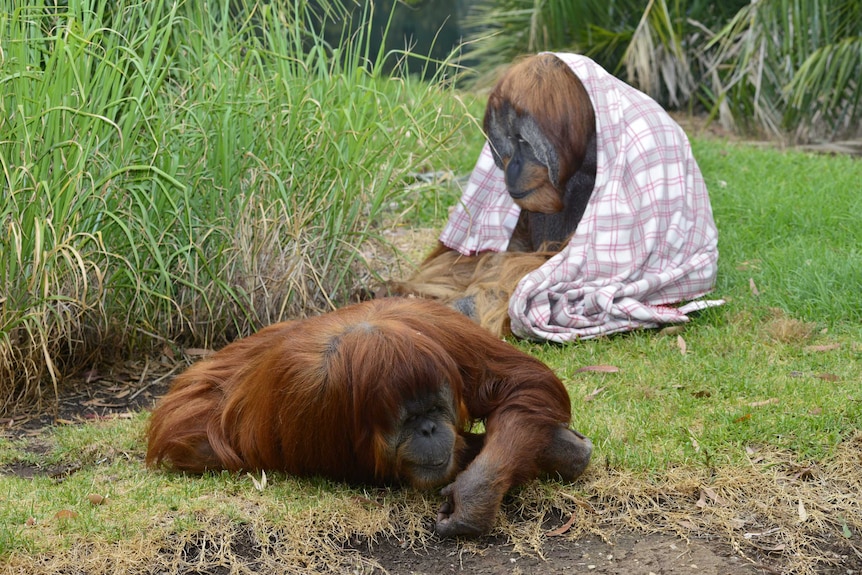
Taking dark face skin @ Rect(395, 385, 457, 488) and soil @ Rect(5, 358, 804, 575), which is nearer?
soil @ Rect(5, 358, 804, 575)

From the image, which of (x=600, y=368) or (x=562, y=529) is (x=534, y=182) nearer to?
(x=600, y=368)

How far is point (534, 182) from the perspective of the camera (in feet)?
14.8

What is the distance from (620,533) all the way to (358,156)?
2.35 m

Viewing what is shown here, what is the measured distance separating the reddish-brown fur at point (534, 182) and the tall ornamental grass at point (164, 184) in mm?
336

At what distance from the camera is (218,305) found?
167 inches

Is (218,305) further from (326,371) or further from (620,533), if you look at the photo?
(620,533)

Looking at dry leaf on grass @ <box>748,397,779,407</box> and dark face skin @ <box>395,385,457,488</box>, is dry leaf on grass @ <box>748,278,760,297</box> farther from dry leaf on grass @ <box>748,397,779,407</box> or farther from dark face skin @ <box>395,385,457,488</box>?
dark face skin @ <box>395,385,457,488</box>

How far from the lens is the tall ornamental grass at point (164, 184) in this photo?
365cm

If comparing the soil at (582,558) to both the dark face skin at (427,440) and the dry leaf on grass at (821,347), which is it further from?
the dry leaf on grass at (821,347)

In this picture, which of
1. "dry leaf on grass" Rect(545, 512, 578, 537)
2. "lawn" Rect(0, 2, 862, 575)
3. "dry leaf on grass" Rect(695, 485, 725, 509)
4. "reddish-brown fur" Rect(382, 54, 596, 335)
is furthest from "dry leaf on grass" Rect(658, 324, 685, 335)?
"dry leaf on grass" Rect(545, 512, 578, 537)

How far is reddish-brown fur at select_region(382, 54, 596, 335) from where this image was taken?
4406 millimetres

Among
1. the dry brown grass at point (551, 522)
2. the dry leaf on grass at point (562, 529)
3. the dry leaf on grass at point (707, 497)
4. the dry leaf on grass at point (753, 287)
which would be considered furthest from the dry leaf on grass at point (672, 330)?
the dry leaf on grass at point (562, 529)

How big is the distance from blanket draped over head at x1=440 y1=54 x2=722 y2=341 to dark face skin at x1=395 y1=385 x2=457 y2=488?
1.54 m

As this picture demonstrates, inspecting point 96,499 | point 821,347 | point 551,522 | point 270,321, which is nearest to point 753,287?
point 821,347
